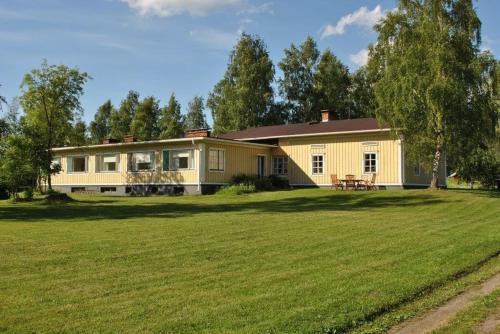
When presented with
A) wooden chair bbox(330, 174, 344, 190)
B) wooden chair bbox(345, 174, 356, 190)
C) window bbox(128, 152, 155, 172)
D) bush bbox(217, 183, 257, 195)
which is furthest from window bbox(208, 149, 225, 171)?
wooden chair bbox(345, 174, 356, 190)

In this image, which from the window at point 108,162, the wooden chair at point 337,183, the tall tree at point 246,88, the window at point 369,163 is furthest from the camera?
the tall tree at point 246,88

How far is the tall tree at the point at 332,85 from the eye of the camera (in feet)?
167

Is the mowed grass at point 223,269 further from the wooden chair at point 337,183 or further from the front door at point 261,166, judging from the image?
the front door at point 261,166

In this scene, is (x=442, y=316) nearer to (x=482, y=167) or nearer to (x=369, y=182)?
(x=369, y=182)

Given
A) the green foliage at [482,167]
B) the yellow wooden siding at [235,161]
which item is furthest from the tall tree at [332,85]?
the yellow wooden siding at [235,161]

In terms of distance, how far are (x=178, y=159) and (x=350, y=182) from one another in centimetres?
942

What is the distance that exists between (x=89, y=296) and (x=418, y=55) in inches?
840

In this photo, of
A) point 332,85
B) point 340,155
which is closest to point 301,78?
point 332,85

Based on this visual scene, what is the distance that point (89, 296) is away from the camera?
19.9 feet

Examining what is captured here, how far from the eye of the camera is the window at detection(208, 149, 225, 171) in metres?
28.8

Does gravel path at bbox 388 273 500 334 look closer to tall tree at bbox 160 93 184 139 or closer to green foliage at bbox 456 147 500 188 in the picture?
green foliage at bbox 456 147 500 188

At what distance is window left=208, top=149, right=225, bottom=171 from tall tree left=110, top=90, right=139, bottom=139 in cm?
3857

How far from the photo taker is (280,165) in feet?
106

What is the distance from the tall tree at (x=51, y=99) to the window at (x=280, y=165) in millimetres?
11769
